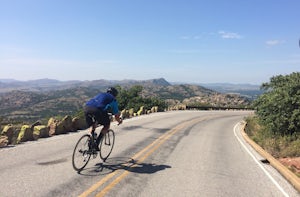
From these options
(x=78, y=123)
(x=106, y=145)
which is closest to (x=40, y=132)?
(x=78, y=123)

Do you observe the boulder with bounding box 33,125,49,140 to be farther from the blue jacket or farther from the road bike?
the blue jacket

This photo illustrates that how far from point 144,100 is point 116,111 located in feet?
138

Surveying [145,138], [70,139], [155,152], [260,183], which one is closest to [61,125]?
[70,139]

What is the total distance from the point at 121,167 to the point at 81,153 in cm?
123

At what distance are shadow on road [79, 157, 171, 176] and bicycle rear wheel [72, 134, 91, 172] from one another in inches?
7.3

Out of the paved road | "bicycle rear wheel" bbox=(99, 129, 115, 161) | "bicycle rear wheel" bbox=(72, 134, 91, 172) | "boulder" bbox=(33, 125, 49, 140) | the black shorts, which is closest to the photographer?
the paved road

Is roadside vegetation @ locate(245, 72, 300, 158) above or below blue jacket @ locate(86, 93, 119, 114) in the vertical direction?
below

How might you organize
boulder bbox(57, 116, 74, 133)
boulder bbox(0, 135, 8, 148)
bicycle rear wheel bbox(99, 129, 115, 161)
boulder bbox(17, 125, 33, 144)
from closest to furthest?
bicycle rear wheel bbox(99, 129, 115, 161) < boulder bbox(0, 135, 8, 148) < boulder bbox(17, 125, 33, 144) < boulder bbox(57, 116, 74, 133)

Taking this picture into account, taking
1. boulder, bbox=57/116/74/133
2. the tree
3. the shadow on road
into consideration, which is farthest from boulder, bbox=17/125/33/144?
the tree

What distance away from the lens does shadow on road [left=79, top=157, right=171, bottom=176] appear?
338 inches

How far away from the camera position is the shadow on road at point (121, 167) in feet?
28.1

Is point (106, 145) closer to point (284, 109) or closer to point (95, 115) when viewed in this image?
point (95, 115)

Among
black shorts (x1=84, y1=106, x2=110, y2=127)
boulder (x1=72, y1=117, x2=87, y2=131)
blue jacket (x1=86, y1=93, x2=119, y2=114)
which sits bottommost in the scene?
boulder (x1=72, y1=117, x2=87, y2=131)

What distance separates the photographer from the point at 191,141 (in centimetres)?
1605
